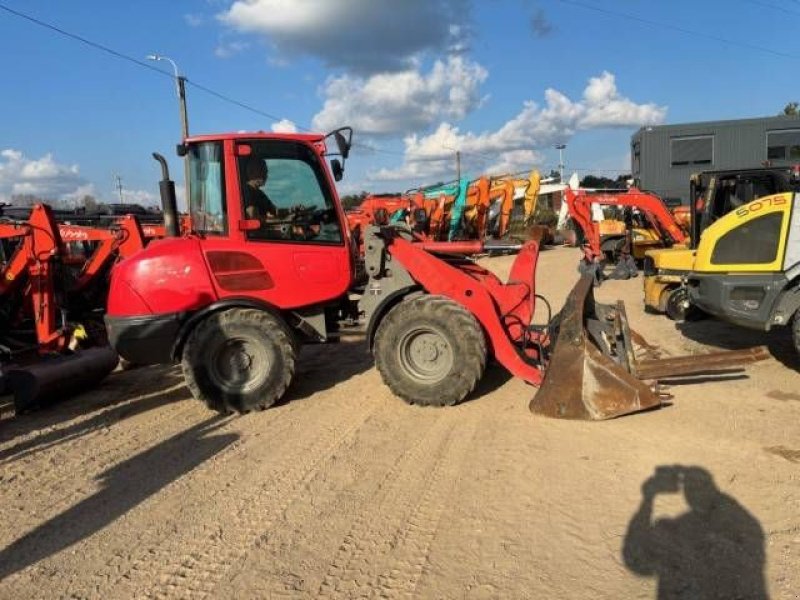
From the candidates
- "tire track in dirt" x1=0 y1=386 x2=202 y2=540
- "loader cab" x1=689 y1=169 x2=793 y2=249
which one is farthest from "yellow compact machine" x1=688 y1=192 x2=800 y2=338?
Result: "tire track in dirt" x1=0 y1=386 x2=202 y2=540

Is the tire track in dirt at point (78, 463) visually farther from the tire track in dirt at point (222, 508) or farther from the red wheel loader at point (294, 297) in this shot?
the tire track in dirt at point (222, 508)

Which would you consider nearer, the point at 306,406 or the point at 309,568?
the point at 309,568

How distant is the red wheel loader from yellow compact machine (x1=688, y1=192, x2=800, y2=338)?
1.00 meters

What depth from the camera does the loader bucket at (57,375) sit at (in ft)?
20.6

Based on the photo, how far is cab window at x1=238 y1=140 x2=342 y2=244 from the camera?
242 inches

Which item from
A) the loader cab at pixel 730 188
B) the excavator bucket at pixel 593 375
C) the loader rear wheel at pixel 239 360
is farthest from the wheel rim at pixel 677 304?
the loader rear wheel at pixel 239 360

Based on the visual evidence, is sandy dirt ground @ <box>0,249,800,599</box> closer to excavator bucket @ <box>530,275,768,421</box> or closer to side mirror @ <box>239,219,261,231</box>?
excavator bucket @ <box>530,275,768,421</box>

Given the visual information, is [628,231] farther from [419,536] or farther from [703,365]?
[419,536]

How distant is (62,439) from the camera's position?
558 cm

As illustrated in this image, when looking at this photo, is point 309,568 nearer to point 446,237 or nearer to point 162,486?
point 162,486

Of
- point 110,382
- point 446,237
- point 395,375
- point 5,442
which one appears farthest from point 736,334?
point 446,237

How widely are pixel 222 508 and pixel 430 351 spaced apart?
2.46m

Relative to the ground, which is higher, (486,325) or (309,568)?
(486,325)

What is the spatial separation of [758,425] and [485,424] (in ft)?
7.04
